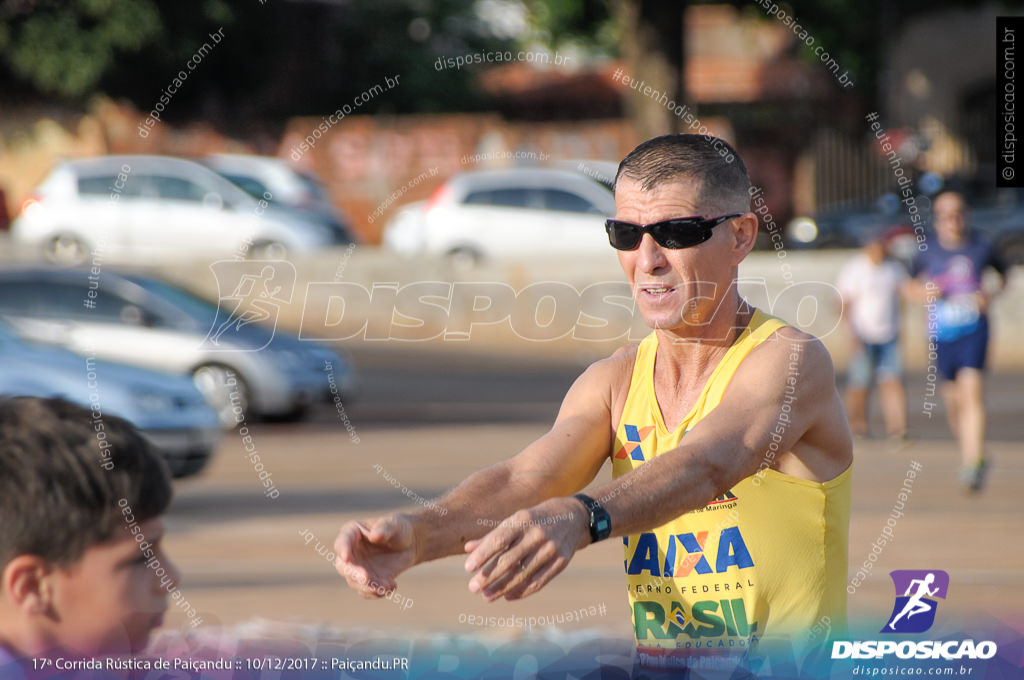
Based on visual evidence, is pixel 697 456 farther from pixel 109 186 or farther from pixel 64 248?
pixel 64 248

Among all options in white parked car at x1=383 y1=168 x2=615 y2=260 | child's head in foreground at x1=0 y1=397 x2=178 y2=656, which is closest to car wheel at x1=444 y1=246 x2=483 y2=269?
white parked car at x1=383 y1=168 x2=615 y2=260

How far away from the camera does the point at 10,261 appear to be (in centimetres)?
2136

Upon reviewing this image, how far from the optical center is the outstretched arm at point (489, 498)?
2.49 meters

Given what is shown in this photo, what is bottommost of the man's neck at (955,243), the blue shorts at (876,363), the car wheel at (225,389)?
the car wheel at (225,389)

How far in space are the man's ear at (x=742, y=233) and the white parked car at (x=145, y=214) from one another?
60.5 ft

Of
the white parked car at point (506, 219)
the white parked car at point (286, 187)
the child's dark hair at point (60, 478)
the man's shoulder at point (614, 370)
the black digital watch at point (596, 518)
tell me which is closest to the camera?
the child's dark hair at point (60, 478)

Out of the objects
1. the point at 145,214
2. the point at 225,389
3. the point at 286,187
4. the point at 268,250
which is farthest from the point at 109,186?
the point at 225,389

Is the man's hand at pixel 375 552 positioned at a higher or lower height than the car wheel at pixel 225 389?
higher

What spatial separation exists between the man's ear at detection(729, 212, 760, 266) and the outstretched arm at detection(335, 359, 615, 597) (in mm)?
352

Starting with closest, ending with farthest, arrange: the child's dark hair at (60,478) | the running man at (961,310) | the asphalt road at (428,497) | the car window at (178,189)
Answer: the child's dark hair at (60,478), the asphalt road at (428,497), the running man at (961,310), the car window at (178,189)

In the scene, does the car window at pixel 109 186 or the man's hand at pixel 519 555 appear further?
the car window at pixel 109 186

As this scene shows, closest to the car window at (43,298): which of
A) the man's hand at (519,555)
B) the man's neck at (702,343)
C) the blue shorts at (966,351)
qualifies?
the blue shorts at (966,351)

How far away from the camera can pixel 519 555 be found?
2.13 meters

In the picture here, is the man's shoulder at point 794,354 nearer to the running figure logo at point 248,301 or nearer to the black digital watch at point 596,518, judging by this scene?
the black digital watch at point 596,518
